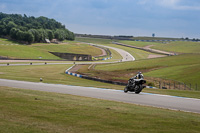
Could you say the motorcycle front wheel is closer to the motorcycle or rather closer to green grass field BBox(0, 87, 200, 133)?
the motorcycle

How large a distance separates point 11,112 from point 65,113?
2.50 metres

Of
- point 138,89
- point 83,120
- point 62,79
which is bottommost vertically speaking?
point 62,79

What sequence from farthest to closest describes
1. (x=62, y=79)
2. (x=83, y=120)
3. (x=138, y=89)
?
(x=62, y=79) < (x=138, y=89) < (x=83, y=120)

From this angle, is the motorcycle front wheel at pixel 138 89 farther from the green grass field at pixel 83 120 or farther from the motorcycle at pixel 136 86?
the green grass field at pixel 83 120

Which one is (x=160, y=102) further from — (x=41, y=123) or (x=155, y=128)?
(x=41, y=123)

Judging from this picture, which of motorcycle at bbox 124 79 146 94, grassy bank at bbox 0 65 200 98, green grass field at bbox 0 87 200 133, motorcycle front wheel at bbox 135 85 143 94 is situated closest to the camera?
green grass field at bbox 0 87 200 133

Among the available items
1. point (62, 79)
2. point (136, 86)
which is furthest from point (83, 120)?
point (62, 79)

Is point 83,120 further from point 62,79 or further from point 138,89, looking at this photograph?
point 62,79

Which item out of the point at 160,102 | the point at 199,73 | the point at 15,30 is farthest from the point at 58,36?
the point at 160,102

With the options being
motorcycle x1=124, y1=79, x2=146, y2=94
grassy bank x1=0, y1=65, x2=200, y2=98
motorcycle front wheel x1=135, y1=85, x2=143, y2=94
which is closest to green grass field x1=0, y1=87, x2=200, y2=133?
motorcycle x1=124, y1=79, x2=146, y2=94

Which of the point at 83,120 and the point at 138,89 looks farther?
the point at 138,89

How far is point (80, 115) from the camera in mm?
13789

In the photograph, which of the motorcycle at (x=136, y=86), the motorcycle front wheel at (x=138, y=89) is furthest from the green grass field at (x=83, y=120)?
the motorcycle front wheel at (x=138, y=89)

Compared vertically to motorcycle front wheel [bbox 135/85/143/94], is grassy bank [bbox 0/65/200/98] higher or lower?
lower
